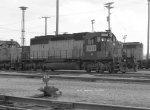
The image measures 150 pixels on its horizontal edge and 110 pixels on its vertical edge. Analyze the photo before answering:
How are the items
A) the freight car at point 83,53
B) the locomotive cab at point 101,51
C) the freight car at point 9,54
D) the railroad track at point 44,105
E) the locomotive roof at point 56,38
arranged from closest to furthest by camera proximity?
the railroad track at point 44,105, the locomotive cab at point 101,51, the freight car at point 83,53, the locomotive roof at point 56,38, the freight car at point 9,54

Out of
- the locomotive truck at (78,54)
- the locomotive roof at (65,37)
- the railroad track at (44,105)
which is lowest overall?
the railroad track at (44,105)

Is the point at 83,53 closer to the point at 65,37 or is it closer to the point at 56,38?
the point at 65,37

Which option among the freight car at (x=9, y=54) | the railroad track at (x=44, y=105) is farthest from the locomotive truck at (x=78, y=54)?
the railroad track at (x=44, y=105)

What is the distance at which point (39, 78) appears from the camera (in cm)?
1909

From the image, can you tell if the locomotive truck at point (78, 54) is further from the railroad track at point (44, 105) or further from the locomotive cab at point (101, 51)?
the railroad track at point (44, 105)

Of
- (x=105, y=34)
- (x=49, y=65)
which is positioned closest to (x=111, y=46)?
(x=105, y=34)

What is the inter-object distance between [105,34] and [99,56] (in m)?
1.97

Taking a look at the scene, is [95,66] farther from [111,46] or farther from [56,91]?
[56,91]

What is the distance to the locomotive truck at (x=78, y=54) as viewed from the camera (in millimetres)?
25109

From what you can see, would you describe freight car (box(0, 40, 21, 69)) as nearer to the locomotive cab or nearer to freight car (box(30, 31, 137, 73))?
freight car (box(30, 31, 137, 73))

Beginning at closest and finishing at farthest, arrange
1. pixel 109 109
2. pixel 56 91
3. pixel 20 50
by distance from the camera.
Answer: pixel 109 109
pixel 56 91
pixel 20 50

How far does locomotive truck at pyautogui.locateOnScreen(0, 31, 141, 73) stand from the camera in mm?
25109

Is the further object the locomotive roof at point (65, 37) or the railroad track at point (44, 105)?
the locomotive roof at point (65, 37)

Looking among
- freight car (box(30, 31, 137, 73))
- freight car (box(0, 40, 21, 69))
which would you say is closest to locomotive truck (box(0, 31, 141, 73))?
freight car (box(30, 31, 137, 73))
